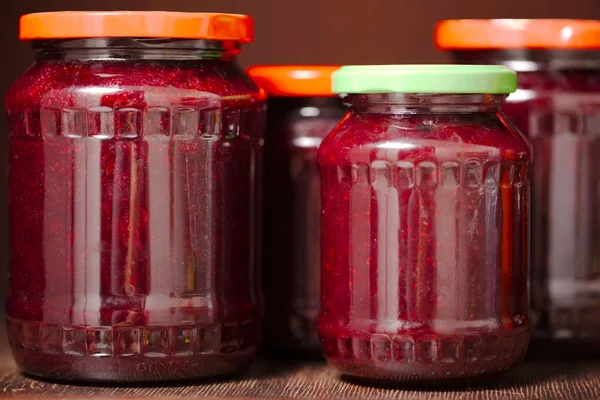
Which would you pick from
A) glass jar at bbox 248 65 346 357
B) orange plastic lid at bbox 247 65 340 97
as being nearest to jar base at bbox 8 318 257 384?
glass jar at bbox 248 65 346 357

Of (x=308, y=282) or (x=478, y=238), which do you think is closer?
(x=478, y=238)

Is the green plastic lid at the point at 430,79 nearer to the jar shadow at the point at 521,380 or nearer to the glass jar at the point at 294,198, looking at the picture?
the glass jar at the point at 294,198

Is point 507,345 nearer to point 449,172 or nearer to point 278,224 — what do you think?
point 449,172

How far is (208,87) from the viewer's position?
126 cm

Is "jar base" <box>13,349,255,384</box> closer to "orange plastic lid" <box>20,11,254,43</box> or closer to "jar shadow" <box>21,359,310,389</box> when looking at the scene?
"jar shadow" <box>21,359,310,389</box>

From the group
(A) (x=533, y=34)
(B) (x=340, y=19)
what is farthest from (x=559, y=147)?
(B) (x=340, y=19)

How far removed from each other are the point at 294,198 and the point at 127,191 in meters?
0.24

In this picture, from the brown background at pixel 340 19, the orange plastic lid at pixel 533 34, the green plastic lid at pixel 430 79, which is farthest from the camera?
the brown background at pixel 340 19

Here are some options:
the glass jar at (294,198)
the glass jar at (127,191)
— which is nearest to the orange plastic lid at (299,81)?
the glass jar at (294,198)

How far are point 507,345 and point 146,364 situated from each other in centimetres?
37

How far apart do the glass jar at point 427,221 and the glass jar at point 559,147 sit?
0.13m

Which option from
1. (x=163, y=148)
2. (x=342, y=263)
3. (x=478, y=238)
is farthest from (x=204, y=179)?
(x=478, y=238)

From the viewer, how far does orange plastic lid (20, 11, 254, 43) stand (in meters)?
1.22

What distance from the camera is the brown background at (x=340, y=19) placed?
170 cm
